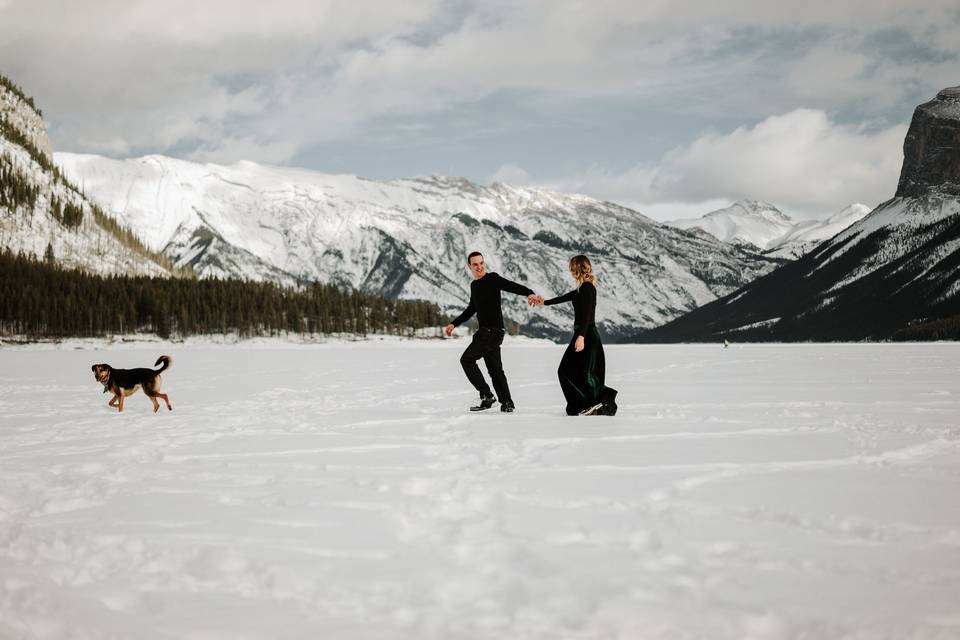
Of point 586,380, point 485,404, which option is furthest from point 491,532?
point 485,404

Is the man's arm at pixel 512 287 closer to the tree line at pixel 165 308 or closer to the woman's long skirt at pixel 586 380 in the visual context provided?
the woman's long skirt at pixel 586 380

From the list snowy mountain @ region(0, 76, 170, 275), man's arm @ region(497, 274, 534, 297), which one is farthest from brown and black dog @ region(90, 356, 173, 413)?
snowy mountain @ region(0, 76, 170, 275)

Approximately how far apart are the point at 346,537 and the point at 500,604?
5.99 ft

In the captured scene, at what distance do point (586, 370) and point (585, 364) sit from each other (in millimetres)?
131

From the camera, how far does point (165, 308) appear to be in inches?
4806

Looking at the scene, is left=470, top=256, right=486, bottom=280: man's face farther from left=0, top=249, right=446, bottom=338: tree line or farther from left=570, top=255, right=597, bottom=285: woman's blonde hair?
left=0, top=249, right=446, bottom=338: tree line

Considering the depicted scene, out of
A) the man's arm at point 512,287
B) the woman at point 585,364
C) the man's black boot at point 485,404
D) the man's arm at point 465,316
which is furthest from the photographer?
the man's arm at point 465,316

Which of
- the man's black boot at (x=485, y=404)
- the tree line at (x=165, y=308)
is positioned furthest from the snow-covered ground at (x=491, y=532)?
the tree line at (x=165, y=308)

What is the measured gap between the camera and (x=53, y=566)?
16.2 feet

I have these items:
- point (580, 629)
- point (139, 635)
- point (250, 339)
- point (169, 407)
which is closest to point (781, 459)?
point (580, 629)

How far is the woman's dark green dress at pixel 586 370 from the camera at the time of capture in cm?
1332

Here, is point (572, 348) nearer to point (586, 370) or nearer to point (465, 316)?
point (586, 370)

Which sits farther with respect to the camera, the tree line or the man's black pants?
the tree line

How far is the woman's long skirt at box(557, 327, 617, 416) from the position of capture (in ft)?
43.8
